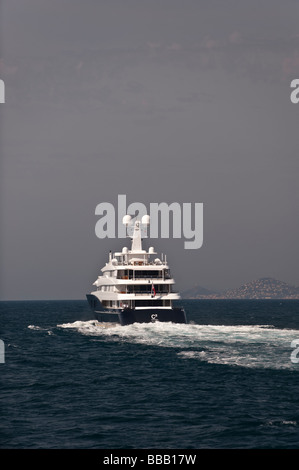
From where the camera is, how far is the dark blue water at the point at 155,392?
26.0 meters

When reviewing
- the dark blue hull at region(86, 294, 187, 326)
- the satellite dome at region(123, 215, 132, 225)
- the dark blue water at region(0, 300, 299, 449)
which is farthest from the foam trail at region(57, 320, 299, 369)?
the satellite dome at region(123, 215, 132, 225)

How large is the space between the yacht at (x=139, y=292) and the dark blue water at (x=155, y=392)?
6832 millimetres

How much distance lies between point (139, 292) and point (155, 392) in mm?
36058

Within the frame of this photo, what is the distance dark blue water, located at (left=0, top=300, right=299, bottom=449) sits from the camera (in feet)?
85.5

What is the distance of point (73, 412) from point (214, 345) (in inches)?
933

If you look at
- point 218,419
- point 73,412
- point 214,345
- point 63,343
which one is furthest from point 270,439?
point 63,343

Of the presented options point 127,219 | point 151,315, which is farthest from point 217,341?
point 127,219

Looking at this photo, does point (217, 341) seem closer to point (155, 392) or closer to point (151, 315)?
point (151, 315)

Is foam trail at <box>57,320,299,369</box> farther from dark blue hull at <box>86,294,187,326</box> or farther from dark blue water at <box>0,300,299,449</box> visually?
dark blue hull at <box>86,294,187,326</box>

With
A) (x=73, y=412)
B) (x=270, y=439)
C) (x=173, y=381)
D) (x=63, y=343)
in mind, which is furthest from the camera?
(x=63, y=343)

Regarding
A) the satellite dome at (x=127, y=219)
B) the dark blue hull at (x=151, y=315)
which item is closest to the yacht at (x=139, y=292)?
the dark blue hull at (x=151, y=315)

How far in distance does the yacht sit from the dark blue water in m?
6.83
